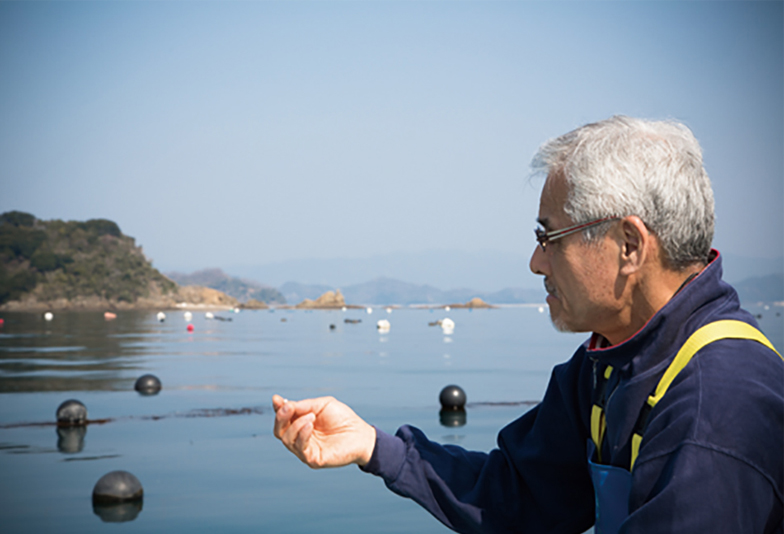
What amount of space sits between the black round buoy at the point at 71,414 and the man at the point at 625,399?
32.0 feet

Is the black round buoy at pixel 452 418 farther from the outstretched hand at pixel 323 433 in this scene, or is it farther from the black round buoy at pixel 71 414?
the outstretched hand at pixel 323 433

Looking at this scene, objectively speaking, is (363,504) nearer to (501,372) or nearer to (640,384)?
(640,384)

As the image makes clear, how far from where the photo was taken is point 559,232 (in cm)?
207

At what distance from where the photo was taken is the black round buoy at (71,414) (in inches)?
428

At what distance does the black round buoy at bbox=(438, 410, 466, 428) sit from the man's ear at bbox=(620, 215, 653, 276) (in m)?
9.46

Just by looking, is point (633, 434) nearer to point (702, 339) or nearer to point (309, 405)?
point (702, 339)

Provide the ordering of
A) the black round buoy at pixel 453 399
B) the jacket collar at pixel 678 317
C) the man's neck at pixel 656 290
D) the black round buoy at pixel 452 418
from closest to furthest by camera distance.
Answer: the jacket collar at pixel 678 317
the man's neck at pixel 656 290
the black round buoy at pixel 452 418
the black round buoy at pixel 453 399

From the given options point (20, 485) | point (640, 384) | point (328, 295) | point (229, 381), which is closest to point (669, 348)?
point (640, 384)

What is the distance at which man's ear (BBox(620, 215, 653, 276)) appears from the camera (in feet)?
6.27

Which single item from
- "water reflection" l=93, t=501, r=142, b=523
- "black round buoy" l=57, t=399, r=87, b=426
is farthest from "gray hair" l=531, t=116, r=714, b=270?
"black round buoy" l=57, t=399, r=87, b=426

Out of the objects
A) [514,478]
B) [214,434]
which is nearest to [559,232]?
[514,478]

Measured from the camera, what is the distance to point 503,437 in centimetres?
256

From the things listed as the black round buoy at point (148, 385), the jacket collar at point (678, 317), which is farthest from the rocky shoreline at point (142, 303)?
the jacket collar at point (678, 317)

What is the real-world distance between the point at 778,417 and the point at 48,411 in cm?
1268
